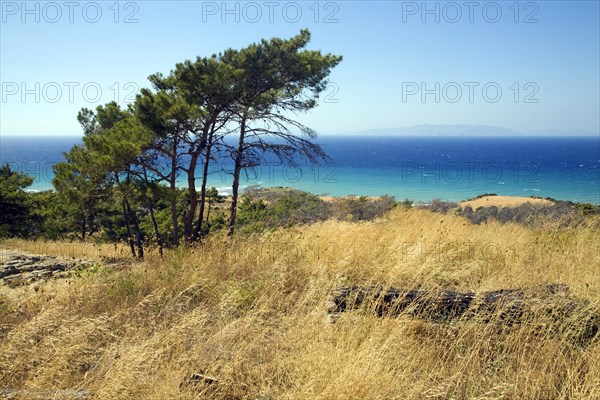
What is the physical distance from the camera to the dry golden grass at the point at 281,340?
9.87 ft

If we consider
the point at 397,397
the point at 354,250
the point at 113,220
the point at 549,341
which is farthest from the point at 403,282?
the point at 113,220

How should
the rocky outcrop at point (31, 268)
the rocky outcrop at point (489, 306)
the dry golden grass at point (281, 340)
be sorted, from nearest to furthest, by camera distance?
the dry golden grass at point (281, 340)
the rocky outcrop at point (489, 306)
the rocky outcrop at point (31, 268)

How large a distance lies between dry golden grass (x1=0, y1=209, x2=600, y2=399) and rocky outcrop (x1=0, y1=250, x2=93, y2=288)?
1501mm

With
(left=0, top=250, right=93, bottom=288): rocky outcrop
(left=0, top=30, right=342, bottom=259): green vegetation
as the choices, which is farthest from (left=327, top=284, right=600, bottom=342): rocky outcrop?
(left=0, top=30, right=342, bottom=259): green vegetation

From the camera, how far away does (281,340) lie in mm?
3711

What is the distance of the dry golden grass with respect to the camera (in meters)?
3.01

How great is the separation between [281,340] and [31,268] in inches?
283

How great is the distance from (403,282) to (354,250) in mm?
1424

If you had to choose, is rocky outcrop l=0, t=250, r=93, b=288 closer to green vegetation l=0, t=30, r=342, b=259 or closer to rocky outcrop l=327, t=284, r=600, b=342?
green vegetation l=0, t=30, r=342, b=259

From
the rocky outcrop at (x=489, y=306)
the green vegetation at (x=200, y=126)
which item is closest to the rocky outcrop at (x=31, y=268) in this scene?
the green vegetation at (x=200, y=126)

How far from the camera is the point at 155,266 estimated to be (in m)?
6.54

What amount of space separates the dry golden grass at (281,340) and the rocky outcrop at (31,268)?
1.50 metres

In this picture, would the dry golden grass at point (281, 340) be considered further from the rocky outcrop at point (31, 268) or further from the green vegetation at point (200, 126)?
the green vegetation at point (200, 126)

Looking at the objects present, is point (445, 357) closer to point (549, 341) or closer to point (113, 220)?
point (549, 341)
